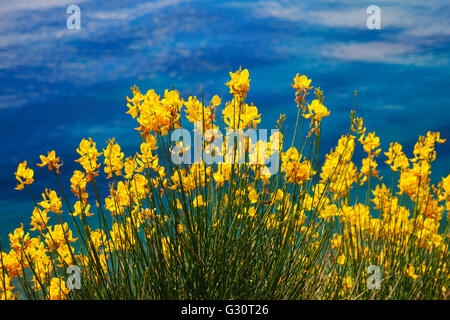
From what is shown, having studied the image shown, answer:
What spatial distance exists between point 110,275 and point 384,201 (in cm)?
190

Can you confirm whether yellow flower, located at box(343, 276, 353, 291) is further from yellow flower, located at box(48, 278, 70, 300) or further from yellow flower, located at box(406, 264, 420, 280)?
yellow flower, located at box(48, 278, 70, 300)

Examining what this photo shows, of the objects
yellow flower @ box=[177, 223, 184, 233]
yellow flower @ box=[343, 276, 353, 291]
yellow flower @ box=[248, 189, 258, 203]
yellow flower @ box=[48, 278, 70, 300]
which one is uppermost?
yellow flower @ box=[248, 189, 258, 203]

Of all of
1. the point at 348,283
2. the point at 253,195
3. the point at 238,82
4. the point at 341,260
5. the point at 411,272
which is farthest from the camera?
the point at 341,260

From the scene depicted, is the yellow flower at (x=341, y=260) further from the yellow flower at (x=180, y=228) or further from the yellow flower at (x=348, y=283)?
the yellow flower at (x=180, y=228)

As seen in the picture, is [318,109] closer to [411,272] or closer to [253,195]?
[253,195]

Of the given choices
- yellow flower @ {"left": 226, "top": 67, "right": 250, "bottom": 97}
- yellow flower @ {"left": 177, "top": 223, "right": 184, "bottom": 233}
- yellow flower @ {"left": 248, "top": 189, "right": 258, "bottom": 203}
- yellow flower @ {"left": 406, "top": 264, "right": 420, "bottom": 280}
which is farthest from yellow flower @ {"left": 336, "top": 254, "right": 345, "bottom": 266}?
yellow flower @ {"left": 226, "top": 67, "right": 250, "bottom": 97}

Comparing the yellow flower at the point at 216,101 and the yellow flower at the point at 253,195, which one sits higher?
the yellow flower at the point at 216,101

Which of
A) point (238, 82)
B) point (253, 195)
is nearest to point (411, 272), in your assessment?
point (253, 195)

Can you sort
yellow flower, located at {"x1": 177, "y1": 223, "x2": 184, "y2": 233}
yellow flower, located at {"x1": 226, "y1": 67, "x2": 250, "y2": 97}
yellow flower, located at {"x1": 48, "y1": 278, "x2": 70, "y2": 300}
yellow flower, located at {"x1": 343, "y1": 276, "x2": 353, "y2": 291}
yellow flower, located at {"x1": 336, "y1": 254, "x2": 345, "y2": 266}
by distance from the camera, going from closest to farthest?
yellow flower, located at {"x1": 226, "y1": 67, "x2": 250, "y2": 97} → yellow flower, located at {"x1": 177, "y1": 223, "x2": 184, "y2": 233} → yellow flower, located at {"x1": 48, "y1": 278, "x2": 70, "y2": 300} → yellow flower, located at {"x1": 343, "y1": 276, "x2": 353, "y2": 291} → yellow flower, located at {"x1": 336, "y1": 254, "x2": 345, "y2": 266}

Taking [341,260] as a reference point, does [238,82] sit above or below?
above

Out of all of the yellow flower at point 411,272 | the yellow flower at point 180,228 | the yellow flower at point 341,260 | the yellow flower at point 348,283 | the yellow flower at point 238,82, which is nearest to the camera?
the yellow flower at point 238,82

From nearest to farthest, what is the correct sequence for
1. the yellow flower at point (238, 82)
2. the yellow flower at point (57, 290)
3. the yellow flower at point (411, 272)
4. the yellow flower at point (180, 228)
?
1. the yellow flower at point (238, 82)
2. the yellow flower at point (180, 228)
3. the yellow flower at point (57, 290)
4. the yellow flower at point (411, 272)

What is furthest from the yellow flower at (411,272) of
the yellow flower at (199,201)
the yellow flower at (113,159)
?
the yellow flower at (113,159)

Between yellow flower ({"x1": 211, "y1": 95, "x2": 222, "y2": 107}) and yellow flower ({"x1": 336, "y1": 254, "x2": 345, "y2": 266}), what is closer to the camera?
yellow flower ({"x1": 211, "y1": 95, "x2": 222, "y2": 107})
